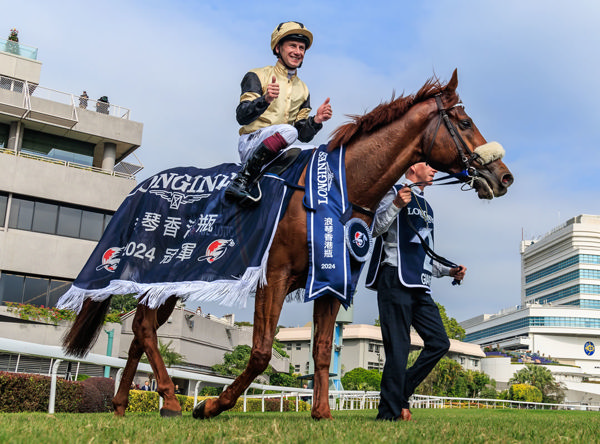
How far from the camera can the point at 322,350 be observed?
5195 mm

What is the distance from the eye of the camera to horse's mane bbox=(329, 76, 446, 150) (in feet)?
18.0

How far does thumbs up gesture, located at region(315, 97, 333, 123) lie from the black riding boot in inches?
31.1

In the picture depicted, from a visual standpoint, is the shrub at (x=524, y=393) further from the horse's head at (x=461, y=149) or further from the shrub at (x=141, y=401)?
the horse's head at (x=461, y=149)

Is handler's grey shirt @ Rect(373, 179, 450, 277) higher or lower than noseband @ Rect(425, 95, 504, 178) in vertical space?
lower

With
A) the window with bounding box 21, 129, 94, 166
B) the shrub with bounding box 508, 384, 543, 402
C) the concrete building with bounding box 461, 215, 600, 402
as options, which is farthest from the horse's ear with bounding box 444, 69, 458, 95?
the concrete building with bounding box 461, 215, 600, 402

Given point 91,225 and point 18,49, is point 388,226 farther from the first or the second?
point 18,49

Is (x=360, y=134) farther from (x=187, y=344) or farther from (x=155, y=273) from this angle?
(x=187, y=344)

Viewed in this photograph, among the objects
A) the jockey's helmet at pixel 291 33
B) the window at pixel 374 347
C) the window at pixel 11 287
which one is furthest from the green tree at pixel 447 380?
the jockey's helmet at pixel 291 33

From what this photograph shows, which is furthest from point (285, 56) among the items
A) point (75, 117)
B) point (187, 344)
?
point (187, 344)

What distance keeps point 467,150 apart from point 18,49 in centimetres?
3555

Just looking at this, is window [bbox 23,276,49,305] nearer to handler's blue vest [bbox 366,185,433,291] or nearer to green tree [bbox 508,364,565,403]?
handler's blue vest [bbox 366,185,433,291]

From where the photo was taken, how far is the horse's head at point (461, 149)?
Answer: 17.4ft

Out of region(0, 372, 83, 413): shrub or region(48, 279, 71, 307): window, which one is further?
region(48, 279, 71, 307): window

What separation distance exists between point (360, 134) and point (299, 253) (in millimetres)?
1270
